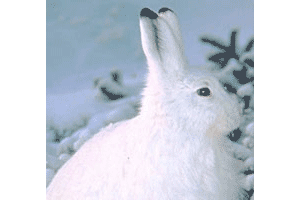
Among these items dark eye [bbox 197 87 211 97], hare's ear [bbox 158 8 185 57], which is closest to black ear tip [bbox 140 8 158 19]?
hare's ear [bbox 158 8 185 57]

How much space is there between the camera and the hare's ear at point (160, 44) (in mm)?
1045

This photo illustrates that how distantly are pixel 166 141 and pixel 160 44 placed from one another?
1.15 ft

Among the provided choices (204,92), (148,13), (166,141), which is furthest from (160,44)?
(166,141)

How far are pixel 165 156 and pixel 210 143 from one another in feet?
0.59

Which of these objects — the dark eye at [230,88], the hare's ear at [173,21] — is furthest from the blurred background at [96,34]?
the dark eye at [230,88]

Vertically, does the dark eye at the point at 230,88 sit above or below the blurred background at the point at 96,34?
below

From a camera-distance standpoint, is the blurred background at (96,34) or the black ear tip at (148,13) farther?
the blurred background at (96,34)

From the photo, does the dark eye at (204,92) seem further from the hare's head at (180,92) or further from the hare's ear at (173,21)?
the hare's ear at (173,21)

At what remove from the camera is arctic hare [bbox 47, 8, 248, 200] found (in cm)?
107

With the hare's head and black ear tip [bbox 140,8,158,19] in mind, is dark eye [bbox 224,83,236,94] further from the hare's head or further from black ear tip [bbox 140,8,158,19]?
black ear tip [bbox 140,8,158,19]

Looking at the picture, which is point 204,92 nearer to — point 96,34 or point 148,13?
point 148,13

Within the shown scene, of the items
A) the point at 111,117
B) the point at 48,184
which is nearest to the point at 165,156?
the point at 111,117

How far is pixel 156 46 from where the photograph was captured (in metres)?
1.08

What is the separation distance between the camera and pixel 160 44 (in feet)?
3.59
